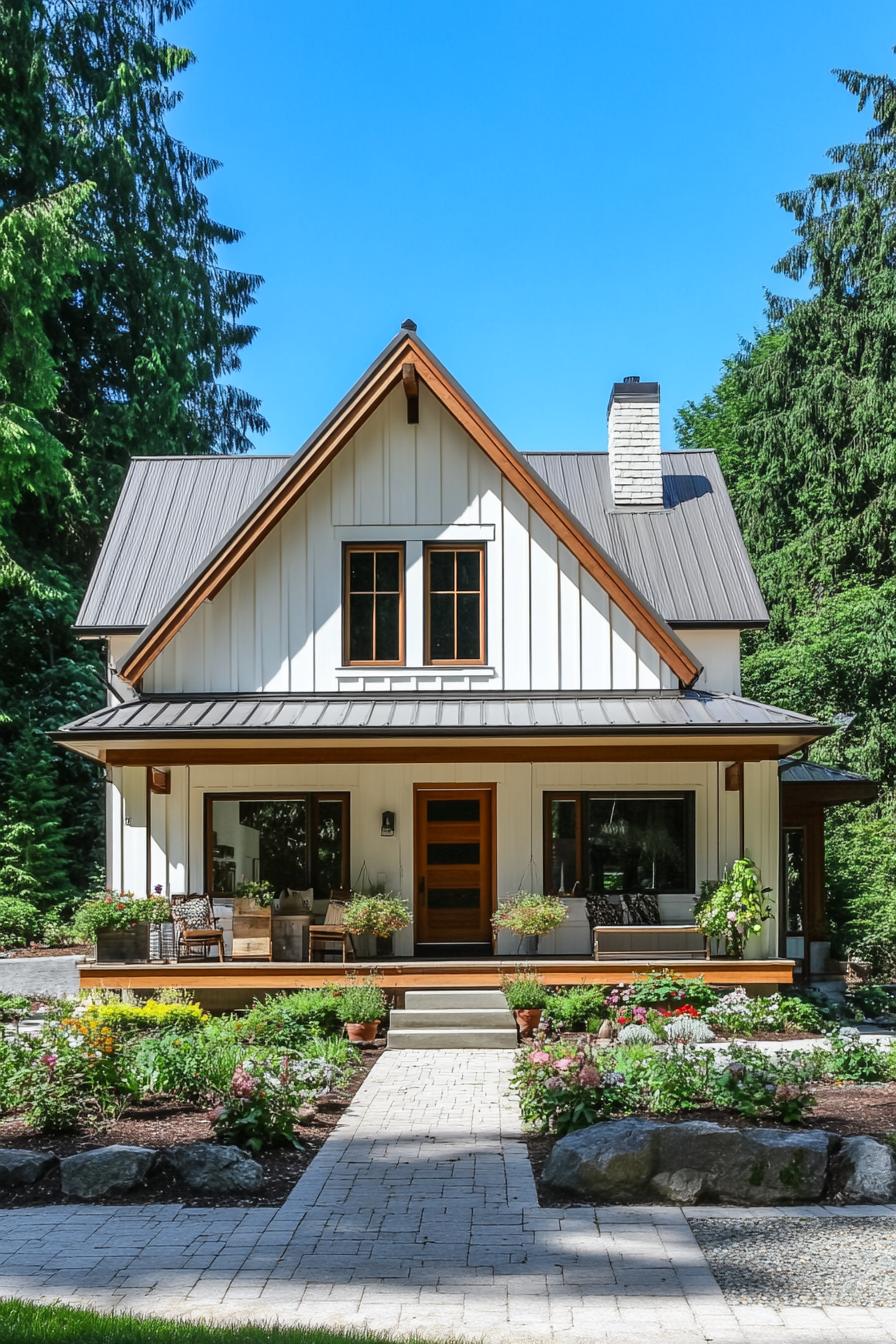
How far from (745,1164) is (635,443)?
1262 centimetres

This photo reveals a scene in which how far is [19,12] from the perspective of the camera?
24.7 metres

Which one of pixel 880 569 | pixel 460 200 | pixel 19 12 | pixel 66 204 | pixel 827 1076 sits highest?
pixel 19 12

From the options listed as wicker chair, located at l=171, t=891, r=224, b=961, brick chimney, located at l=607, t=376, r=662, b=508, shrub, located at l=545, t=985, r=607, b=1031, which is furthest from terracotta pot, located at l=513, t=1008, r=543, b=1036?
brick chimney, located at l=607, t=376, r=662, b=508

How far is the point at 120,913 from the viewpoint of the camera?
14.0 metres

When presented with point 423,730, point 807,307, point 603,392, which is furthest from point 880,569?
point 423,730

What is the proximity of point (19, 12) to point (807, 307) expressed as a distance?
683 inches

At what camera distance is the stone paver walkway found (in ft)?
17.3

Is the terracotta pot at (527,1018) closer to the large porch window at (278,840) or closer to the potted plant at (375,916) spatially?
the potted plant at (375,916)

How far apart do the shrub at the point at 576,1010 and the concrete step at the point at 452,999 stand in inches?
28.4

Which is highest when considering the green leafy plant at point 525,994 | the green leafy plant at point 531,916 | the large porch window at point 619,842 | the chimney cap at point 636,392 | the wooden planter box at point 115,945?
the chimney cap at point 636,392

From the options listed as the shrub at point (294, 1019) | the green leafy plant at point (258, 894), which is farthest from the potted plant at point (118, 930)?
the shrub at point (294, 1019)

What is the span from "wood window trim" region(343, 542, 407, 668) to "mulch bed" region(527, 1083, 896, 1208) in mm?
7649

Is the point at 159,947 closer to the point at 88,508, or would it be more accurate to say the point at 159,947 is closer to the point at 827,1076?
the point at 827,1076

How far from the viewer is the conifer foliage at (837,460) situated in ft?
84.3
